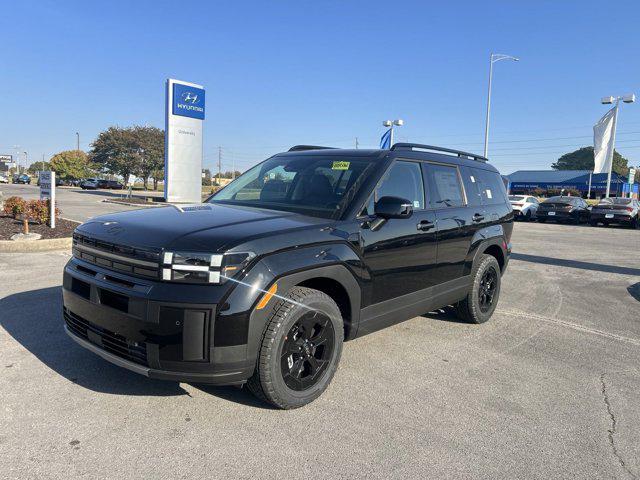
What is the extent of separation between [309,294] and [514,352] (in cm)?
256

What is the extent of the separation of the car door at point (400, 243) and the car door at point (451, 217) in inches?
6.3

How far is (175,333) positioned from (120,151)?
2084 inches

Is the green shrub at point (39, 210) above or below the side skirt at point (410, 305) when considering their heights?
above

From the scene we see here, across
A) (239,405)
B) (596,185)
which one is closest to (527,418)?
(239,405)

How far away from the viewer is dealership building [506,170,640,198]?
214 feet

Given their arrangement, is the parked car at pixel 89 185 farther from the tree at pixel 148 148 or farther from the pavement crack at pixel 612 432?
the pavement crack at pixel 612 432

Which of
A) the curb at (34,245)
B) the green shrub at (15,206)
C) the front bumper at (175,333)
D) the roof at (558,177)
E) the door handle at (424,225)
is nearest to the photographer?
the front bumper at (175,333)

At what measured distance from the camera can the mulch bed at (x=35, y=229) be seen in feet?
32.5

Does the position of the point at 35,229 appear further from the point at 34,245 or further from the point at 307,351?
the point at 307,351

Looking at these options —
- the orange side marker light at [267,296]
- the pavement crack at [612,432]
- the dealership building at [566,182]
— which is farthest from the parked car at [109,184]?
the pavement crack at [612,432]

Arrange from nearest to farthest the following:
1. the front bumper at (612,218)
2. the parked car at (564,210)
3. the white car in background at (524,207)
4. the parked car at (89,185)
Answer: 1. the front bumper at (612,218)
2. the parked car at (564,210)
3. the white car in background at (524,207)
4. the parked car at (89,185)

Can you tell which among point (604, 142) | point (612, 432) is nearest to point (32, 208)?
point (612, 432)

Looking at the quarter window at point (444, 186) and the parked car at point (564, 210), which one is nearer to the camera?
the quarter window at point (444, 186)

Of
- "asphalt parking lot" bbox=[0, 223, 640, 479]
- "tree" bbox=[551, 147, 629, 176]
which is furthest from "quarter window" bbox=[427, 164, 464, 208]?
"tree" bbox=[551, 147, 629, 176]
